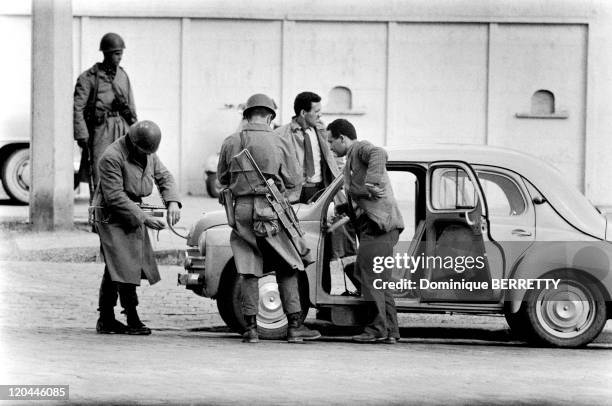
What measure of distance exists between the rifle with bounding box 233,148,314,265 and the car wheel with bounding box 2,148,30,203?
1070 centimetres

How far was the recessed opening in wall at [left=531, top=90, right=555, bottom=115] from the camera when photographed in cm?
2622

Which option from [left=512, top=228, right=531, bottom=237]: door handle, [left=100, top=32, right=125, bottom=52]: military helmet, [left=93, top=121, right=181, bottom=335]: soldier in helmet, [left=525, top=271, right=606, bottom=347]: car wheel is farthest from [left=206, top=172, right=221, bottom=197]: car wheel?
[left=525, top=271, right=606, bottom=347]: car wheel

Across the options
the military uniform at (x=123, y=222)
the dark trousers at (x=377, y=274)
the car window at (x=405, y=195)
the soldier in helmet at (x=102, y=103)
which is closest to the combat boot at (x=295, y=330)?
the dark trousers at (x=377, y=274)

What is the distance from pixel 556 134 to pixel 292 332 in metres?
15.9

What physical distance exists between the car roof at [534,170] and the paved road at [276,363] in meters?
1.05

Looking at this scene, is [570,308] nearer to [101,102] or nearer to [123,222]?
[123,222]

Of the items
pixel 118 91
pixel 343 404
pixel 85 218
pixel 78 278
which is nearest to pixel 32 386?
pixel 343 404

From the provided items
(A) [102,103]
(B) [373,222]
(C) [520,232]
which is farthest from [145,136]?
(A) [102,103]

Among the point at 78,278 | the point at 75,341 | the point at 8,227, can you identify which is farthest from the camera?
the point at 8,227

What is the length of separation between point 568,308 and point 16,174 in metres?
12.0

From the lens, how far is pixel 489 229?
11273 mm

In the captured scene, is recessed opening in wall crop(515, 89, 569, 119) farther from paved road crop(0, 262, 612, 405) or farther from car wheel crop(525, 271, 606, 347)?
car wheel crop(525, 271, 606, 347)

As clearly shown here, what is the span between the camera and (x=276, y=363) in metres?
10.0

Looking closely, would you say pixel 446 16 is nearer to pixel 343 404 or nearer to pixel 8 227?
pixel 8 227
